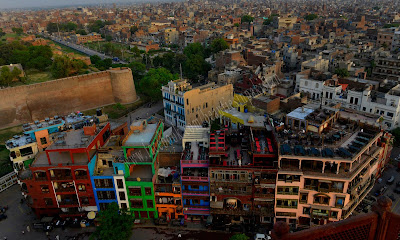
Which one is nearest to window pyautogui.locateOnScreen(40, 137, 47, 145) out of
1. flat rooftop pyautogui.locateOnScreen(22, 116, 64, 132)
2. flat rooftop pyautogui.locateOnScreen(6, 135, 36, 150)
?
flat rooftop pyautogui.locateOnScreen(6, 135, 36, 150)

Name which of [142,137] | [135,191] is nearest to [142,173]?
[135,191]

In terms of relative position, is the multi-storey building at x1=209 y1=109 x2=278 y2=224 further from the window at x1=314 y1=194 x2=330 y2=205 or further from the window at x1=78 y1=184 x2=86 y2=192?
the window at x1=78 y1=184 x2=86 y2=192

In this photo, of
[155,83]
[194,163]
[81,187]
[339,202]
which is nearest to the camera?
[339,202]

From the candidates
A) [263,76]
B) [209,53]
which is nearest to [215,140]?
[263,76]

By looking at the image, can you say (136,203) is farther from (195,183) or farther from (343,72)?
(343,72)

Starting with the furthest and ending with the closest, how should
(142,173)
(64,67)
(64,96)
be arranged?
(64,67)
(64,96)
(142,173)

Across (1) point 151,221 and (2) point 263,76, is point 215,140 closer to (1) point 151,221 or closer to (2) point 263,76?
(1) point 151,221
